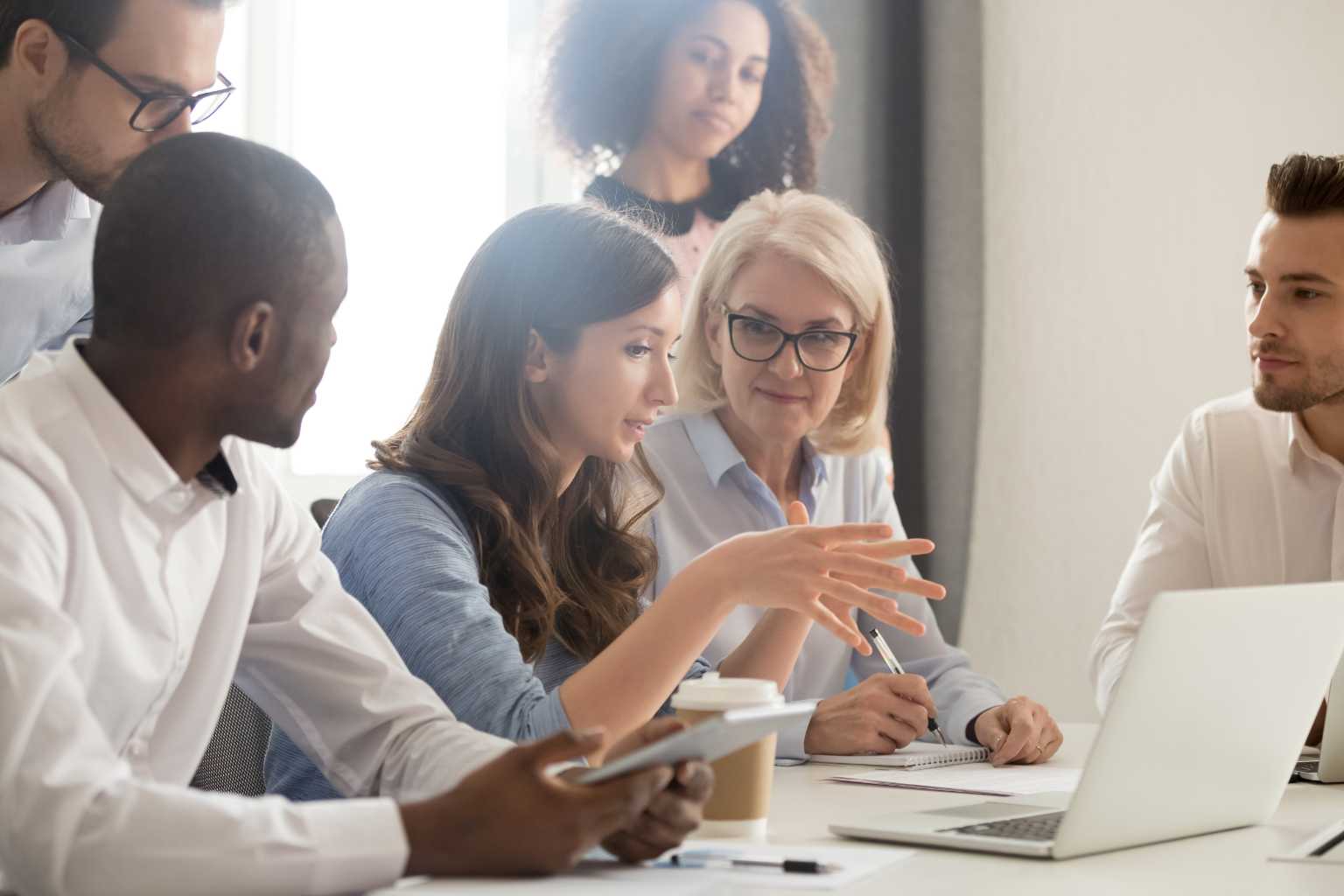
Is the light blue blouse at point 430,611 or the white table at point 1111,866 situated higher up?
the light blue blouse at point 430,611

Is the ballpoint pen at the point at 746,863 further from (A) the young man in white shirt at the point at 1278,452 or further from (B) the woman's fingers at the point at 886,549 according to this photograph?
(A) the young man in white shirt at the point at 1278,452

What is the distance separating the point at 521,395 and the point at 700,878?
2.65 feet

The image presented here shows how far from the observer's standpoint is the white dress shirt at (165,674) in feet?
2.67

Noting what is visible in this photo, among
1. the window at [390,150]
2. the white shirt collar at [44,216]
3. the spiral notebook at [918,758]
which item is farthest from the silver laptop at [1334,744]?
the window at [390,150]

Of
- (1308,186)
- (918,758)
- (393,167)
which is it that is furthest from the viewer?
(393,167)

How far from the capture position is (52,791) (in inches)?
31.9

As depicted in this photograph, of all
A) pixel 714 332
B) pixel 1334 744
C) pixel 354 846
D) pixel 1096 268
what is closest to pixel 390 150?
pixel 714 332

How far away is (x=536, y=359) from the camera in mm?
1685

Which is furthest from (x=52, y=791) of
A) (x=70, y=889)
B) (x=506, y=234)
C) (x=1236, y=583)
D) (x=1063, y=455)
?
(x=1063, y=455)

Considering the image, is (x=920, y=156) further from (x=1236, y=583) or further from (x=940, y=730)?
(x=940, y=730)

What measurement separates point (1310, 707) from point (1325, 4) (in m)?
2.36

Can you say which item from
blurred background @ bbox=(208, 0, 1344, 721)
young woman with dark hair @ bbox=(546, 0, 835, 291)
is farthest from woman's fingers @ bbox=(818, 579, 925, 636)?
blurred background @ bbox=(208, 0, 1344, 721)

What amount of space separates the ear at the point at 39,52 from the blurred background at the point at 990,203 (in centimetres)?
134

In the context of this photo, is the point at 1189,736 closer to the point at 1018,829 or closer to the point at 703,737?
the point at 1018,829
